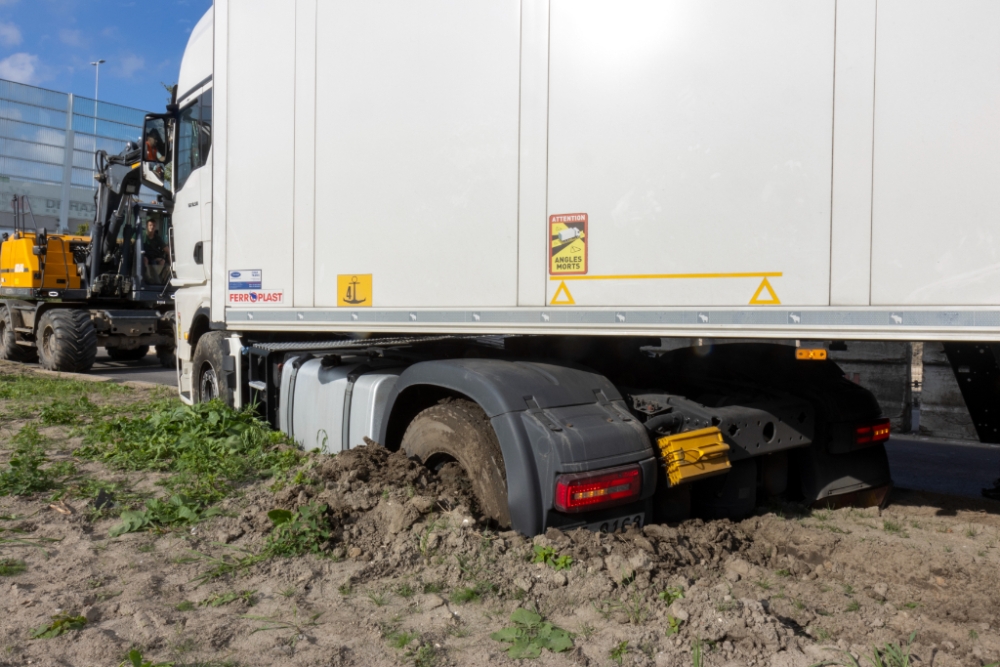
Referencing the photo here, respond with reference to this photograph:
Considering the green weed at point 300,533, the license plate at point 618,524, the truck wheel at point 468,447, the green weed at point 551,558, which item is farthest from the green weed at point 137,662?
the license plate at point 618,524

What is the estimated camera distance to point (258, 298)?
5.91 metres

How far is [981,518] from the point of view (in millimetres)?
4875

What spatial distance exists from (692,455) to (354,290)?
7.83ft

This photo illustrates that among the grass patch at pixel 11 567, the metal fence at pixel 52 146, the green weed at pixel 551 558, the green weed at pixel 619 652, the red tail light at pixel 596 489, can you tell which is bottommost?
the grass patch at pixel 11 567

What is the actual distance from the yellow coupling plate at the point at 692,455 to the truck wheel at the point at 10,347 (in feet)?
55.5

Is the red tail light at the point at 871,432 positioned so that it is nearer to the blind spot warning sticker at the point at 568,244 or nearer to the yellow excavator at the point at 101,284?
the blind spot warning sticker at the point at 568,244

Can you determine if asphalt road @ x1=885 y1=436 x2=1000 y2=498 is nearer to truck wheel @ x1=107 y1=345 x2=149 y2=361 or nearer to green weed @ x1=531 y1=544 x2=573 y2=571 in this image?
green weed @ x1=531 y1=544 x2=573 y2=571

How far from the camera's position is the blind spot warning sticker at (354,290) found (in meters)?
4.95

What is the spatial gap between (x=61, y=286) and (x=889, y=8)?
53.4ft

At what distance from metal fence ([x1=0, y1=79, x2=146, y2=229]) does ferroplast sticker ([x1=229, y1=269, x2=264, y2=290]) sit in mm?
47356

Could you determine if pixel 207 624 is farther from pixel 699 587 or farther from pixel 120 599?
pixel 699 587

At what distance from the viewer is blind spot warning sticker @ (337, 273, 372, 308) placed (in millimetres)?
4945

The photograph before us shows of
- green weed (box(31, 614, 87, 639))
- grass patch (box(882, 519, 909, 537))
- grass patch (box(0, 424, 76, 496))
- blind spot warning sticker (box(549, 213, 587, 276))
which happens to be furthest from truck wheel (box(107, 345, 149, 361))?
grass patch (box(882, 519, 909, 537))

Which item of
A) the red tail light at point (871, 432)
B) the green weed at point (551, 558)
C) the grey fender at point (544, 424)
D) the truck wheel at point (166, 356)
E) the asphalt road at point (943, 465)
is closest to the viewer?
the green weed at point (551, 558)
